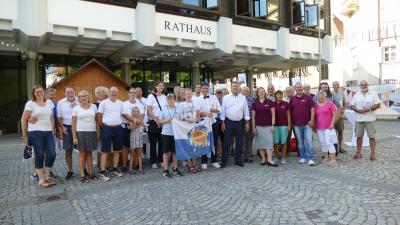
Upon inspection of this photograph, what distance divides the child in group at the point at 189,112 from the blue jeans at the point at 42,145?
2.43 meters

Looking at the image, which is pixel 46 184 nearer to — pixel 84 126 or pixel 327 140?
pixel 84 126

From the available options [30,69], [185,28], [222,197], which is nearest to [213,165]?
[222,197]

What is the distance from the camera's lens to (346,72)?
1385 inches

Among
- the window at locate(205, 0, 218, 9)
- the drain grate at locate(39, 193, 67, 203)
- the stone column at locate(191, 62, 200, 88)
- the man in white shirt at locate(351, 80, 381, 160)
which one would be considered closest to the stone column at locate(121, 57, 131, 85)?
the stone column at locate(191, 62, 200, 88)

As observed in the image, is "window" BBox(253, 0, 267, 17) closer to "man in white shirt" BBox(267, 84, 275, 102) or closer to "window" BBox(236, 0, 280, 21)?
"window" BBox(236, 0, 280, 21)

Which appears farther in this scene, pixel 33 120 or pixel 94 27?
pixel 94 27

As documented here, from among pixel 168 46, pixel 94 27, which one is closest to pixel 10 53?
pixel 94 27

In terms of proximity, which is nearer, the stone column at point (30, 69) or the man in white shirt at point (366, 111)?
the man in white shirt at point (366, 111)

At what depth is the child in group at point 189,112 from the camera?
7.04 m

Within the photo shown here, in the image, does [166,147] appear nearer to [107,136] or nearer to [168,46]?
[107,136]

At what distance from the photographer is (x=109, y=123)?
6652mm

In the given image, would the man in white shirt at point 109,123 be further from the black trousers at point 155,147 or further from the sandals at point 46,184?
the black trousers at point 155,147

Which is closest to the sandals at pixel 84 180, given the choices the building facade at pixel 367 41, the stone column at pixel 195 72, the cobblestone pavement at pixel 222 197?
the cobblestone pavement at pixel 222 197

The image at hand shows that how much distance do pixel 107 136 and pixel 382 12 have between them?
30.9m
